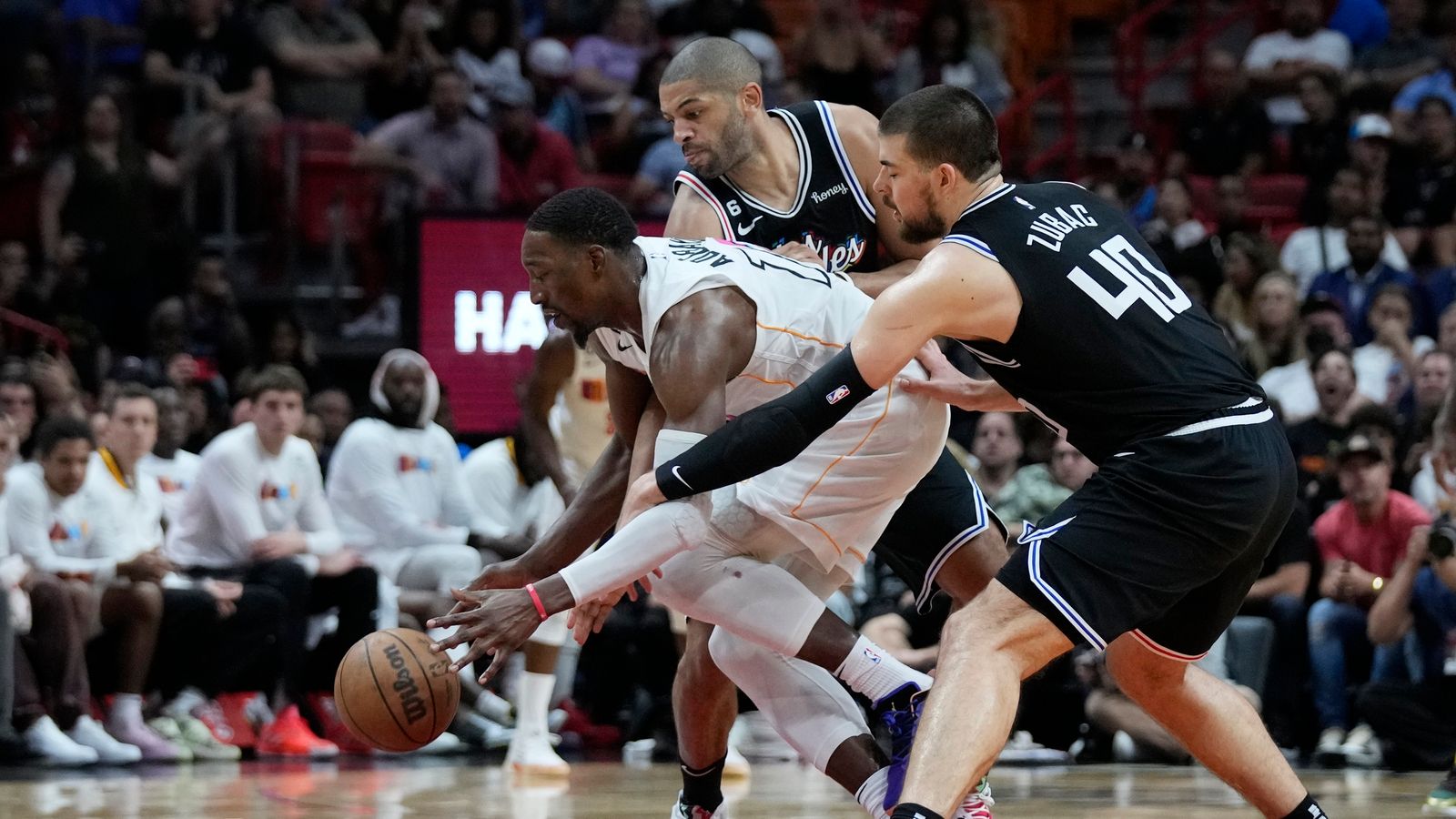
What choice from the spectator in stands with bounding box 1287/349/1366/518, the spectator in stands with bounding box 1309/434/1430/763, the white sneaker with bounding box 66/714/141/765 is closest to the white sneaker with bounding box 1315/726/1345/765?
the spectator in stands with bounding box 1309/434/1430/763

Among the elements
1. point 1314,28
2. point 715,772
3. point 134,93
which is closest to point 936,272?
point 715,772

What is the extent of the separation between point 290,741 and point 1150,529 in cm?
620

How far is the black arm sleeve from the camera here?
4340 millimetres

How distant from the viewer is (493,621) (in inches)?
173

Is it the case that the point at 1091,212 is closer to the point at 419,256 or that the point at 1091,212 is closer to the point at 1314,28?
the point at 419,256

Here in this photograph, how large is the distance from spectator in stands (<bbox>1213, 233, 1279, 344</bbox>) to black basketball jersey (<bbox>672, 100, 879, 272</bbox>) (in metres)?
6.37

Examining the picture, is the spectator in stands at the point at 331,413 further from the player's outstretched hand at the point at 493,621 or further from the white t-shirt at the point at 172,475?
the player's outstretched hand at the point at 493,621

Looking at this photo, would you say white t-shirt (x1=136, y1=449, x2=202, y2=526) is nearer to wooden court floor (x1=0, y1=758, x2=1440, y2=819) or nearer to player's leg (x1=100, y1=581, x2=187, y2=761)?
player's leg (x1=100, y1=581, x2=187, y2=761)

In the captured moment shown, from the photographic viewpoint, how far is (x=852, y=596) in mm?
10008

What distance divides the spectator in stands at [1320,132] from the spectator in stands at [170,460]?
7.60m

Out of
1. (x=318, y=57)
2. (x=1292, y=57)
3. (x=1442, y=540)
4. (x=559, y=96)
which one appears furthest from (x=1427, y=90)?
(x=318, y=57)

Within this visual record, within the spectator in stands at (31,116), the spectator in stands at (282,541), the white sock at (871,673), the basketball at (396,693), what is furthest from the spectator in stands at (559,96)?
the white sock at (871,673)

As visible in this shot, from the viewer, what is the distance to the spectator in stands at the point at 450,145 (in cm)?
1315

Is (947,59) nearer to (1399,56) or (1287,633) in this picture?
(1399,56)
